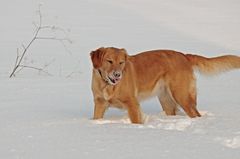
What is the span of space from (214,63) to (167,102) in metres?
0.82

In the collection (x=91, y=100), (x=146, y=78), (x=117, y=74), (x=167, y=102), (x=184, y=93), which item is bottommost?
(x=91, y=100)

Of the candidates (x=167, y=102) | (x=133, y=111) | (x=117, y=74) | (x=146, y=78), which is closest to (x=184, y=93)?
(x=167, y=102)

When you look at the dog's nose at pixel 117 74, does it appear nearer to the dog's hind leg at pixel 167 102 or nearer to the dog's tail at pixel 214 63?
the dog's hind leg at pixel 167 102

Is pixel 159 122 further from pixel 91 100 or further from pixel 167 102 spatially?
pixel 91 100

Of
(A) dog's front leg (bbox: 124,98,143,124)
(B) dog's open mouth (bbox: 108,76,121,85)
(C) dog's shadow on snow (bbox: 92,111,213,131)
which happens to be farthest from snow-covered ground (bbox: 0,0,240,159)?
(B) dog's open mouth (bbox: 108,76,121,85)

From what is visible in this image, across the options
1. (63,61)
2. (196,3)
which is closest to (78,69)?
(63,61)

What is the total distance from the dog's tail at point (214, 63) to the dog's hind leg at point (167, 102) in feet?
1.76

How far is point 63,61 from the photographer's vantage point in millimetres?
10766

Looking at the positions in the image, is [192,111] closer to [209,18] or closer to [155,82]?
[155,82]

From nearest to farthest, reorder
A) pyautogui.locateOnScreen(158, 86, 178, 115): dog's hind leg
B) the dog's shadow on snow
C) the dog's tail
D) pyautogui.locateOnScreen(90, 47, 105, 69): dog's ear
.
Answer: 1. the dog's shadow on snow
2. pyautogui.locateOnScreen(90, 47, 105, 69): dog's ear
3. pyautogui.locateOnScreen(158, 86, 178, 115): dog's hind leg
4. the dog's tail

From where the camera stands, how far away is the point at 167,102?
6574 mm

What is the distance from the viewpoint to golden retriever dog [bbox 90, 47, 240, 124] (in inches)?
228

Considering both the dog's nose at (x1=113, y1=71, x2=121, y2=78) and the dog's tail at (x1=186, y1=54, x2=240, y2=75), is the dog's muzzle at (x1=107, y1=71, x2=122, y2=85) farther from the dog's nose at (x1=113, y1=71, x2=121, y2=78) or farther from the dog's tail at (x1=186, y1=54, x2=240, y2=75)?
the dog's tail at (x1=186, y1=54, x2=240, y2=75)

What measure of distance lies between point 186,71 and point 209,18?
1347 centimetres
